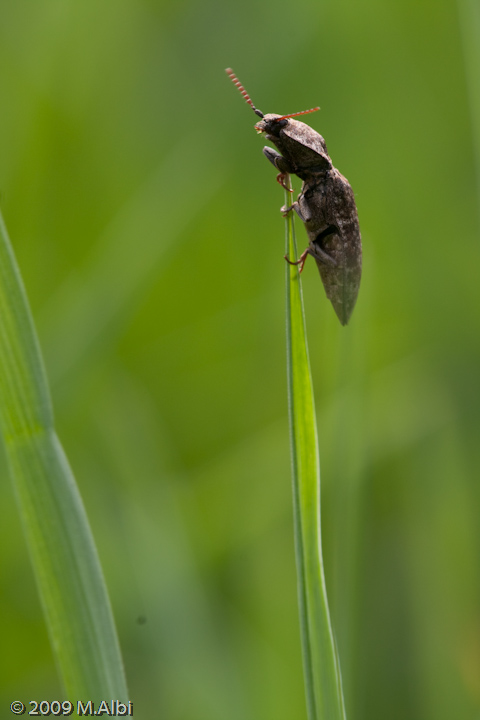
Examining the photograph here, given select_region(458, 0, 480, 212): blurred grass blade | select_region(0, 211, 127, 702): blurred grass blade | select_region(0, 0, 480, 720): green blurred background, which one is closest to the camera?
select_region(0, 211, 127, 702): blurred grass blade

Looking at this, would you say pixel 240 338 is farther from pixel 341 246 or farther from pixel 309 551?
pixel 309 551

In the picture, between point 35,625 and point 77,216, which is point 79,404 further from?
point 77,216

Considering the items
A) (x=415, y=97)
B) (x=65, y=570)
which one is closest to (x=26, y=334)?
(x=65, y=570)

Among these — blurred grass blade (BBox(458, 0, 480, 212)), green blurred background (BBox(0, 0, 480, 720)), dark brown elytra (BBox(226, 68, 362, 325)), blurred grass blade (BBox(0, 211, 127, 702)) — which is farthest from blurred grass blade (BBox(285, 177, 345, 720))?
blurred grass blade (BBox(458, 0, 480, 212))

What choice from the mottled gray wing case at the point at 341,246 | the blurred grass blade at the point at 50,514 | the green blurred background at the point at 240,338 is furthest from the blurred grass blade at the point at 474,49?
the blurred grass blade at the point at 50,514

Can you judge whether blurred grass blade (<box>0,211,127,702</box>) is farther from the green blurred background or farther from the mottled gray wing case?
the mottled gray wing case
